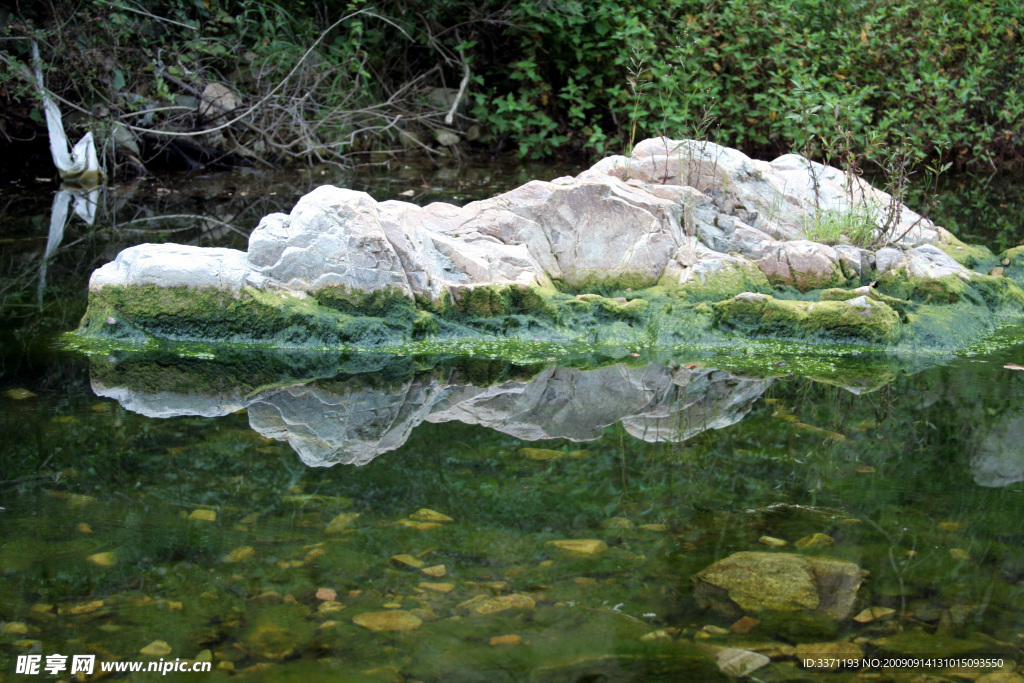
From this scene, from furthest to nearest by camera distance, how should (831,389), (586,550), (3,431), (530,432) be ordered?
(831,389), (530,432), (3,431), (586,550)

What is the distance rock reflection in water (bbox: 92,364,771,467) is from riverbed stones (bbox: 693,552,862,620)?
1114 mm

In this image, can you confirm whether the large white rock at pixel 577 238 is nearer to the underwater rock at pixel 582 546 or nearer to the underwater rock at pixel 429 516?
the underwater rock at pixel 429 516

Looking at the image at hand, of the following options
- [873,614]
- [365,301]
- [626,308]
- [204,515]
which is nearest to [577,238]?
[626,308]

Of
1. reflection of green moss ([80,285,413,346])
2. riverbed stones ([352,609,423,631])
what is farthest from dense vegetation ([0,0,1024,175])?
riverbed stones ([352,609,423,631])

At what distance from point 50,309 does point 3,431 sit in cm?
217

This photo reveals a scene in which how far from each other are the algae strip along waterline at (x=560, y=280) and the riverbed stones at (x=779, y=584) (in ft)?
8.23

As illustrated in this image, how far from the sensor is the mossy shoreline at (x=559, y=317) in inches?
204

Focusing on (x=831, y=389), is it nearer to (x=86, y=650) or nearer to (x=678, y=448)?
(x=678, y=448)

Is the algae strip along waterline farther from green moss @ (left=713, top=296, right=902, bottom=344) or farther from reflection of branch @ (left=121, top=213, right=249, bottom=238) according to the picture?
reflection of branch @ (left=121, top=213, right=249, bottom=238)

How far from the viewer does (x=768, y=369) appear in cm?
498

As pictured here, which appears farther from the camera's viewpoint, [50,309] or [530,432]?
[50,309]

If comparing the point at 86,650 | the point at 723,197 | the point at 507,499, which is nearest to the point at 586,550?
the point at 507,499

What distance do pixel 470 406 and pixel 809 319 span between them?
7.49ft

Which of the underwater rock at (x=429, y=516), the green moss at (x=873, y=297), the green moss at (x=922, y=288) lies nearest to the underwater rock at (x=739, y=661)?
the underwater rock at (x=429, y=516)
